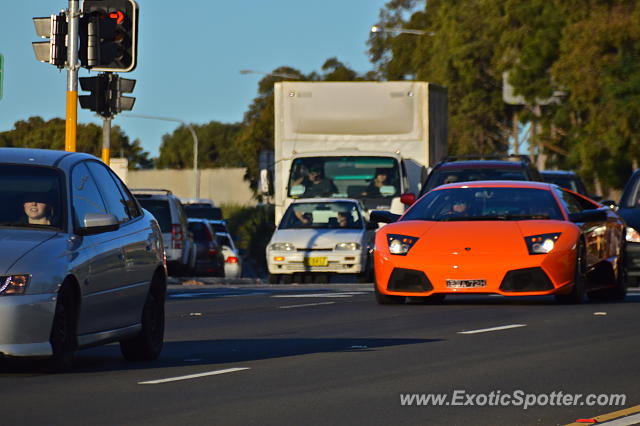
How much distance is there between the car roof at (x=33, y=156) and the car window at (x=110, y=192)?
0.64ft

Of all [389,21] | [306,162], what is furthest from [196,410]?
[389,21]

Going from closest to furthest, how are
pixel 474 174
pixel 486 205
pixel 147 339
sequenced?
A: pixel 147 339 < pixel 486 205 < pixel 474 174

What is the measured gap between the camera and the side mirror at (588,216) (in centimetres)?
1744

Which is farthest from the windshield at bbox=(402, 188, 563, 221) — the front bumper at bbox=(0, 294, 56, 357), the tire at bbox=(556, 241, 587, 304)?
the front bumper at bbox=(0, 294, 56, 357)

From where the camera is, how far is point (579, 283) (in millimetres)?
17047

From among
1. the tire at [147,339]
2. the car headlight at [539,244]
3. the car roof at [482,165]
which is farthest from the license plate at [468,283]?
the car roof at [482,165]

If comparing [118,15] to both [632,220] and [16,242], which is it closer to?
[632,220]

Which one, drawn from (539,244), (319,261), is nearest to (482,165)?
(319,261)

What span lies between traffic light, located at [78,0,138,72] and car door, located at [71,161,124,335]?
11844 millimetres

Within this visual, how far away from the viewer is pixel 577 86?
53469mm

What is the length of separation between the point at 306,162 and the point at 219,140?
458 feet

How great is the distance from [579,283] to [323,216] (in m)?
12.6

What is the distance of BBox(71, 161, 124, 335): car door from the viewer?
10180mm

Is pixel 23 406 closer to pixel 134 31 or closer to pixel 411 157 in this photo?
pixel 134 31
